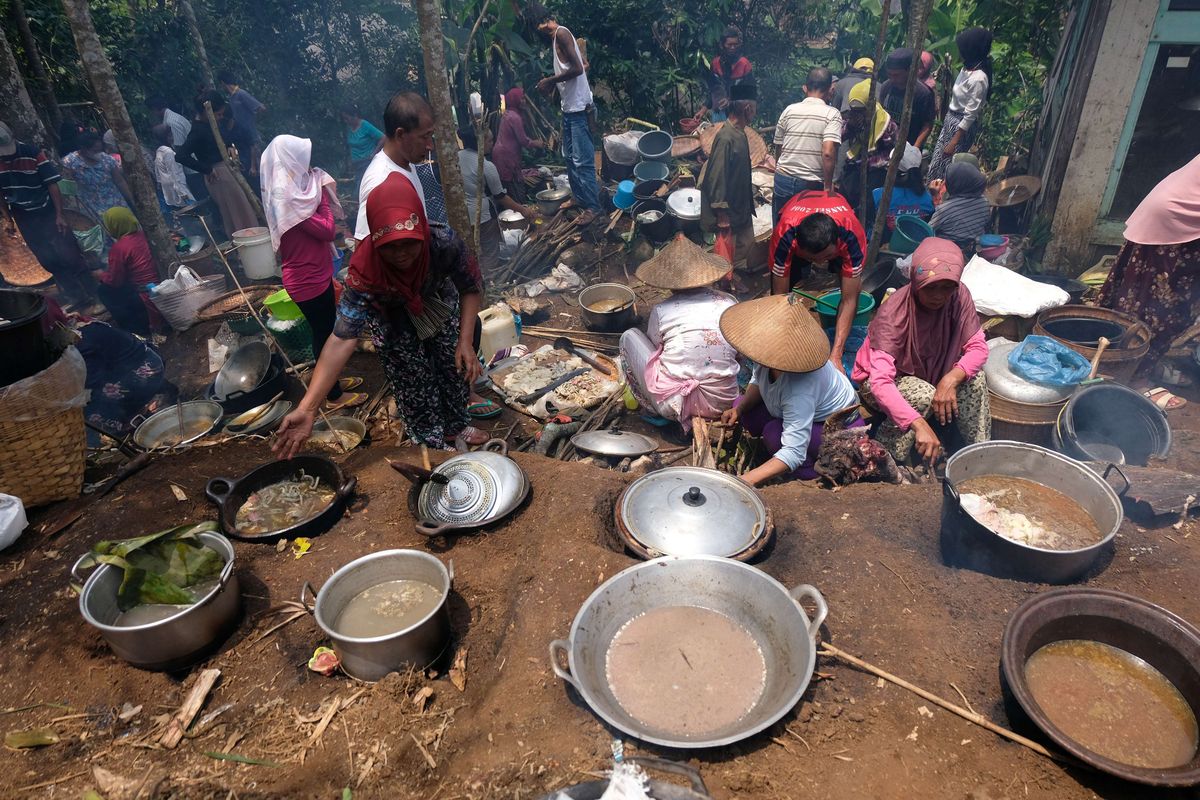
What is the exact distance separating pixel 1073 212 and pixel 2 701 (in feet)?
32.1

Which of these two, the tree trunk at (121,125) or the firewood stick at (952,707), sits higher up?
the tree trunk at (121,125)

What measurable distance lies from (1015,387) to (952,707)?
A: 3.12 metres

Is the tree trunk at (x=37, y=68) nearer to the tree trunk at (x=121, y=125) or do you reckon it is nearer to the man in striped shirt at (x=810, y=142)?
the tree trunk at (x=121, y=125)

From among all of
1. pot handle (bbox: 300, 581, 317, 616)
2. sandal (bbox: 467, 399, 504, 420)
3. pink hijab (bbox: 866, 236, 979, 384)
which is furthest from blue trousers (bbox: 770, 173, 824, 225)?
pot handle (bbox: 300, 581, 317, 616)

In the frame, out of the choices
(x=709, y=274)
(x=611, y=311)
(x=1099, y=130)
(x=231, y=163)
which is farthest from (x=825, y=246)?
(x=231, y=163)

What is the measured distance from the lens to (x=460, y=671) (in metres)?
2.89

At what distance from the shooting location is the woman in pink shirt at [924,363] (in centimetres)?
425

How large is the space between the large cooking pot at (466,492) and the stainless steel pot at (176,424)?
8.95 feet

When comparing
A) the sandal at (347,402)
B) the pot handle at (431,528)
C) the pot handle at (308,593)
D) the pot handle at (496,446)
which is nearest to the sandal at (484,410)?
the sandal at (347,402)

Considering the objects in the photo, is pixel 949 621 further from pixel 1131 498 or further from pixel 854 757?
pixel 1131 498

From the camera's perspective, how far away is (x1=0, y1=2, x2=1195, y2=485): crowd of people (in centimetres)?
374

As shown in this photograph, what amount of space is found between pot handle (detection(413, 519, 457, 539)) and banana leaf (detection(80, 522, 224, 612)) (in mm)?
972

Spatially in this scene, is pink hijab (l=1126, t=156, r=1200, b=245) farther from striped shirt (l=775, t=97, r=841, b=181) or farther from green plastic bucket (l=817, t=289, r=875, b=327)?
striped shirt (l=775, t=97, r=841, b=181)

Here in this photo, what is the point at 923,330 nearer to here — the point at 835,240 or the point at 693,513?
the point at 835,240
